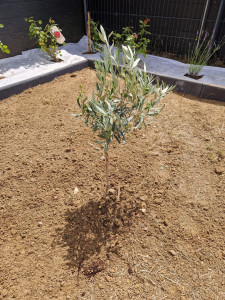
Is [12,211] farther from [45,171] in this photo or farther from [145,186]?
[145,186]

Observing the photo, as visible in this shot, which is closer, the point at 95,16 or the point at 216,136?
the point at 216,136

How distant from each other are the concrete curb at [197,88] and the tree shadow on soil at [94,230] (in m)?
2.84

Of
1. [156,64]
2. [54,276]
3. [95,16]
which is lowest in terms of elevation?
[54,276]


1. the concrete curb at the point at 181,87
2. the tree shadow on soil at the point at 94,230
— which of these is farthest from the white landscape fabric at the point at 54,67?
the tree shadow on soil at the point at 94,230

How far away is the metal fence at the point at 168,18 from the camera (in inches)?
198

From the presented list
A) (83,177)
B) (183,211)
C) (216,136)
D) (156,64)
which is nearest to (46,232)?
(83,177)

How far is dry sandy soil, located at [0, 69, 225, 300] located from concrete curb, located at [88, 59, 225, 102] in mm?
811

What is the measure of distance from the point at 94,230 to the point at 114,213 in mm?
254

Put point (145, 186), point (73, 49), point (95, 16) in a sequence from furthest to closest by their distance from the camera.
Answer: point (95, 16) < point (73, 49) < point (145, 186)

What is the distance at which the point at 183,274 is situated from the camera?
5.48ft

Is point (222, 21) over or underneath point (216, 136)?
over

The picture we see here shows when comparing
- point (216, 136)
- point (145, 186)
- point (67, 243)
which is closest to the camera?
point (67, 243)

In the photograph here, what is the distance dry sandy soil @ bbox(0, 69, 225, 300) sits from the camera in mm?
1632

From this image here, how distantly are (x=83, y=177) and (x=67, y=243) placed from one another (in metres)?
0.78
